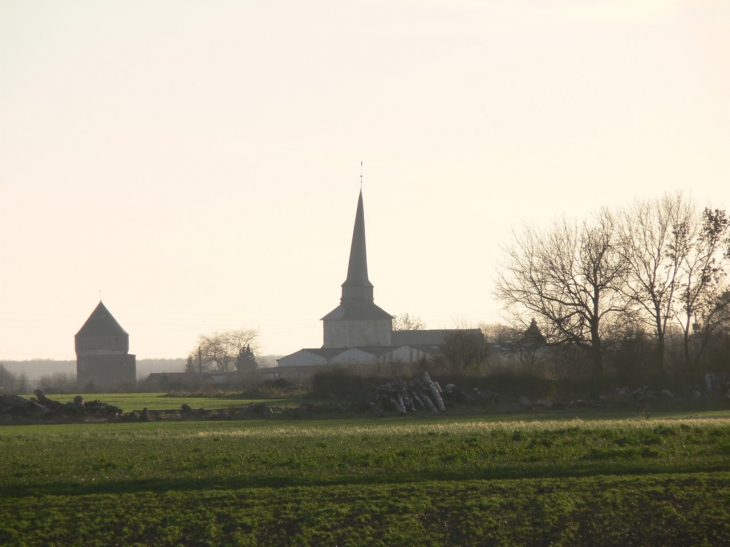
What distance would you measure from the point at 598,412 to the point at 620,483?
1012 inches

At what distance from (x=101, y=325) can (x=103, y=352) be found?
4.05 m

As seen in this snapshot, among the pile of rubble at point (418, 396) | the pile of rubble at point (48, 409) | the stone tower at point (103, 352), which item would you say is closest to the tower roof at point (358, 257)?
the stone tower at point (103, 352)

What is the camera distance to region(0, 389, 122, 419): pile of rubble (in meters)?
38.9

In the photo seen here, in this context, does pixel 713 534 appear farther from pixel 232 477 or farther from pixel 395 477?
Answer: pixel 232 477

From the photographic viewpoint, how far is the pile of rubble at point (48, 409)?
38875mm

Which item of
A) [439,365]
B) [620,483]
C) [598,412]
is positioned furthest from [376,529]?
[439,365]

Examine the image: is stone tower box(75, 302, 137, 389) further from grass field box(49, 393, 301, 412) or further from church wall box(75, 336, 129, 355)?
grass field box(49, 393, 301, 412)

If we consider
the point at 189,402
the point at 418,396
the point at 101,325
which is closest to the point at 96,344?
the point at 101,325

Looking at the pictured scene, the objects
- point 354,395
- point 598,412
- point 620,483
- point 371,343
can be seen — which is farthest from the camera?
point 371,343

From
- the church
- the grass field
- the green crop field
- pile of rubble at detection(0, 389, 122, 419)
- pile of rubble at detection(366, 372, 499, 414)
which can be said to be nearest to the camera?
the green crop field

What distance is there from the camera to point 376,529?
13688 mm

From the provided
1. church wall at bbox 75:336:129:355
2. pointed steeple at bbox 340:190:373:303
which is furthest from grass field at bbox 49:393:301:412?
church wall at bbox 75:336:129:355

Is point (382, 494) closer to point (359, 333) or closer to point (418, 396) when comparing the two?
point (418, 396)

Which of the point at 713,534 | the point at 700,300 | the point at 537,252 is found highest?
the point at 537,252
